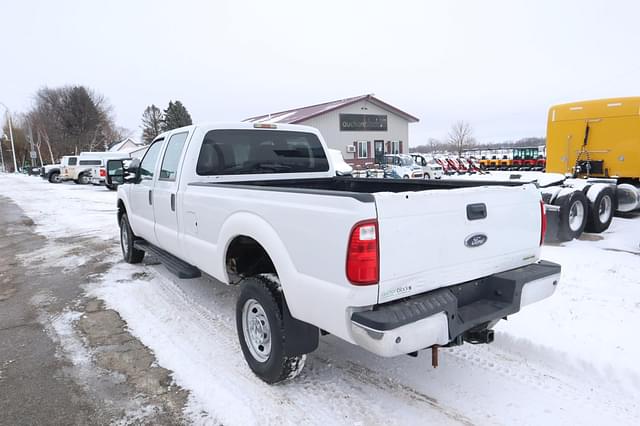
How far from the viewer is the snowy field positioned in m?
2.88

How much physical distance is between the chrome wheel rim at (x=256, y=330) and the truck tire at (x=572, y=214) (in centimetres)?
679

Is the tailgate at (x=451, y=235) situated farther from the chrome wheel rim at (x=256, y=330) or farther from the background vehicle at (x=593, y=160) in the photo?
the background vehicle at (x=593, y=160)

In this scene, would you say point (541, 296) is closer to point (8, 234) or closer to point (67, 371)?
point (67, 371)

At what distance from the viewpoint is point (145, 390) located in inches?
128

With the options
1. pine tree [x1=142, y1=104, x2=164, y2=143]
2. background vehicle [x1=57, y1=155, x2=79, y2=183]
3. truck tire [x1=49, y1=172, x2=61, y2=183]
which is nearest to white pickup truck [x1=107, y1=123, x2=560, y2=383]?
background vehicle [x1=57, y1=155, x2=79, y2=183]

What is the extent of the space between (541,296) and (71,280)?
6.27 metres

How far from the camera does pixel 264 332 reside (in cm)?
333

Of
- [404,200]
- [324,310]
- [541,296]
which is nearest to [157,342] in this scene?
[324,310]

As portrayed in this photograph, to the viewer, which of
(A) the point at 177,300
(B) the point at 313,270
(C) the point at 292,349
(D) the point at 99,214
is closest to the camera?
(B) the point at 313,270

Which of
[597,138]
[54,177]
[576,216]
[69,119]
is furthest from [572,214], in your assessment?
[69,119]

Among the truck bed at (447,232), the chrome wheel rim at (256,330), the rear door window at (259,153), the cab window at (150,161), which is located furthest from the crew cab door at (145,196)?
the truck bed at (447,232)

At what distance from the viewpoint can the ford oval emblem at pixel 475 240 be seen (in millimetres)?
2773

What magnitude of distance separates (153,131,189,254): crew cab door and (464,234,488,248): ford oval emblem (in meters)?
3.02

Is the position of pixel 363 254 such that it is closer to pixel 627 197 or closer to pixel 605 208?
pixel 605 208
